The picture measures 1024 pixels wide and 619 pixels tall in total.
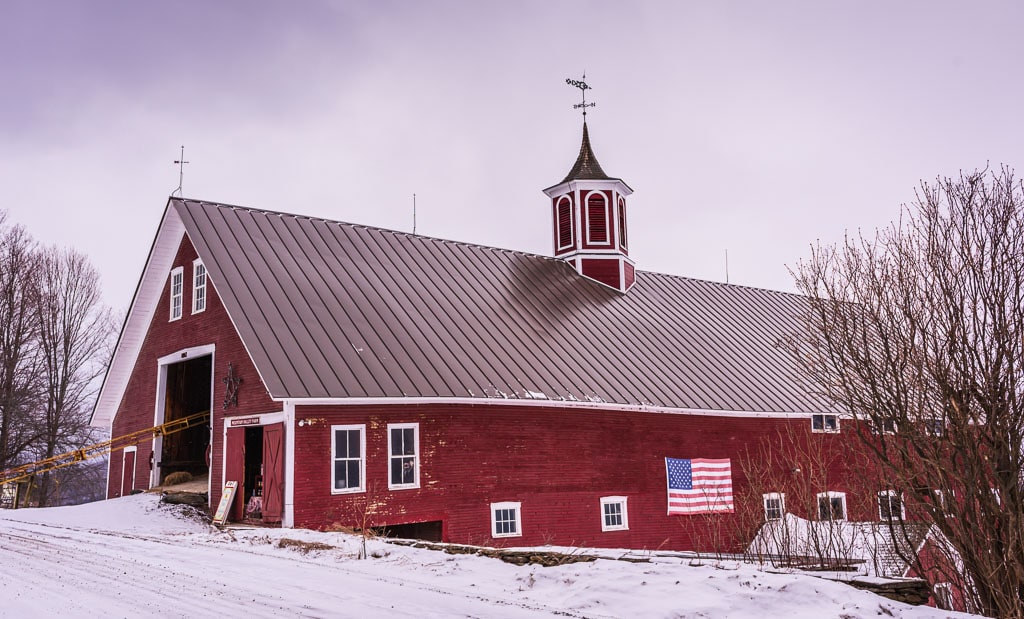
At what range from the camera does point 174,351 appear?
20.5 m

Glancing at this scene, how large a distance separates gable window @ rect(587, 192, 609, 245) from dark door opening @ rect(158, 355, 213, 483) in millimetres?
13058

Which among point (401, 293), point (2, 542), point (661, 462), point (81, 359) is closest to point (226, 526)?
point (2, 542)

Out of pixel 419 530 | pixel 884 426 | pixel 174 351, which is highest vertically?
pixel 174 351

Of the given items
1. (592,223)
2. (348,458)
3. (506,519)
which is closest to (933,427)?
(348,458)

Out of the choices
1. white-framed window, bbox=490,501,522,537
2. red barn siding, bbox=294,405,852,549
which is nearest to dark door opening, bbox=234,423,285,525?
red barn siding, bbox=294,405,852,549

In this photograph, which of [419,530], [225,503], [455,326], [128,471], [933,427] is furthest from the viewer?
[128,471]

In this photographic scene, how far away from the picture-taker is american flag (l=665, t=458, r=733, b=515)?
71.8 feet

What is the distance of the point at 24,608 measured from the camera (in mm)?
7969

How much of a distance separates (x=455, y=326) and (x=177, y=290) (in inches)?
264

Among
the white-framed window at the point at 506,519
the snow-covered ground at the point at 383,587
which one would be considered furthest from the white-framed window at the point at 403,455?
the snow-covered ground at the point at 383,587

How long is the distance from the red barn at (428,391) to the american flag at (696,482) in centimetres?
6

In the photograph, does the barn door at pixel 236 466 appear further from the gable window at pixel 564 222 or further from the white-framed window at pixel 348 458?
the gable window at pixel 564 222

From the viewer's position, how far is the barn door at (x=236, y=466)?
17.4 m

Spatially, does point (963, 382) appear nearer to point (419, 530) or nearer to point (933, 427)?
point (933, 427)
